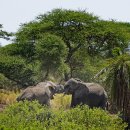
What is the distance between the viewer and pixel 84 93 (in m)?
27.4

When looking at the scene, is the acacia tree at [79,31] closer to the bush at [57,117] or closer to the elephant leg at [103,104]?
the elephant leg at [103,104]

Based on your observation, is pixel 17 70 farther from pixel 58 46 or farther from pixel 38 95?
pixel 38 95

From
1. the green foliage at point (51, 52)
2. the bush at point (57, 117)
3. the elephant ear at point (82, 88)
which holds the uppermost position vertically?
the green foliage at point (51, 52)

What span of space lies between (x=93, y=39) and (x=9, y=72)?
10.0 meters

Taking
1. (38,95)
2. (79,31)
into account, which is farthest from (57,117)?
(79,31)

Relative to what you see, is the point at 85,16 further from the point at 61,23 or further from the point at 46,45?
the point at 46,45

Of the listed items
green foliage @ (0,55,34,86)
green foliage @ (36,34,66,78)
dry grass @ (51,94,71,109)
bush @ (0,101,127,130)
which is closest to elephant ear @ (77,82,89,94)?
dry grass @ (51,94,71,109)

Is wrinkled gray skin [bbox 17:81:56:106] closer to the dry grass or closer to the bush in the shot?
the dry grass

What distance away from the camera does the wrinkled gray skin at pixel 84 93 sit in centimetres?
2692

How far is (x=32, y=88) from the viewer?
26344 mm

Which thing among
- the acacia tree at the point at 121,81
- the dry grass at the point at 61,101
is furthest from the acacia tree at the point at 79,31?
the acacia tree at the point at 121,81

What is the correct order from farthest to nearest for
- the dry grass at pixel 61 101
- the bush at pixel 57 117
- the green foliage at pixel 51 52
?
1. the green foliage at pixel 51 52
2. the dry grass at pixel 61 101
3. the bush at pixel 57 117

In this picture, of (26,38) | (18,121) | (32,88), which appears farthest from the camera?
(26,38)

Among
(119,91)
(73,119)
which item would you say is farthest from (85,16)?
(73,119)
